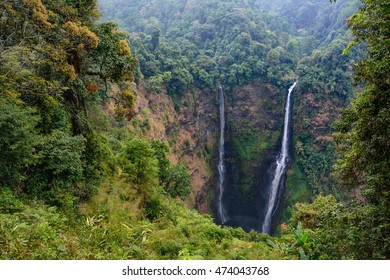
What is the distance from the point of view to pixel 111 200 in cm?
1236

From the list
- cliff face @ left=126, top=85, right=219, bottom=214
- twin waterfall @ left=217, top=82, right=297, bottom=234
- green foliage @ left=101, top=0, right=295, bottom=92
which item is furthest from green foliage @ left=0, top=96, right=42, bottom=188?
twin waterfall @ left=217, top=82, right=297, bottom=234

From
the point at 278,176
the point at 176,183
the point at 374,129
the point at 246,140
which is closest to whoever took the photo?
the point at 374,129

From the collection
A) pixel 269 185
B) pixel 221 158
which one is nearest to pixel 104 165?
pixel 221 158

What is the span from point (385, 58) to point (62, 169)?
32.5 ft

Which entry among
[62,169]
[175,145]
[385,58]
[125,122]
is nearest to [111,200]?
[62,169]

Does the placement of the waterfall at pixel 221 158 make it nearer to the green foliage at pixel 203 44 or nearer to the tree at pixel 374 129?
the green foliage at pixel 203 44

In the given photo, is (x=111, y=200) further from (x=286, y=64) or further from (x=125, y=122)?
(x=286, y=64)

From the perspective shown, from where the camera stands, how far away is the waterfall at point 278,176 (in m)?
36.9

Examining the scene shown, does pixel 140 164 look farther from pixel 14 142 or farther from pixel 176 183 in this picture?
pixel 14 142

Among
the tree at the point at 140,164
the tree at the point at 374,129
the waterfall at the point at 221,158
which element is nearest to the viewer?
the tree at the point at 374,129

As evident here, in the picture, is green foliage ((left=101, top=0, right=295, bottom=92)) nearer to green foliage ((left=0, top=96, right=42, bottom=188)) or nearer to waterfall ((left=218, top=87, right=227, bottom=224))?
waterfall ((left=218, top=87, right=227, bottom=224))

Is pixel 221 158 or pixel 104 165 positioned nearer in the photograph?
pixel 104 165

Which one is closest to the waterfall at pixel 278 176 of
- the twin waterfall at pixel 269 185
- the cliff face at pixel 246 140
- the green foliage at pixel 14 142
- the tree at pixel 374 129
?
the twin waterfall at pixel 269 185

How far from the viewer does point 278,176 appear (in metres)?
38.5
